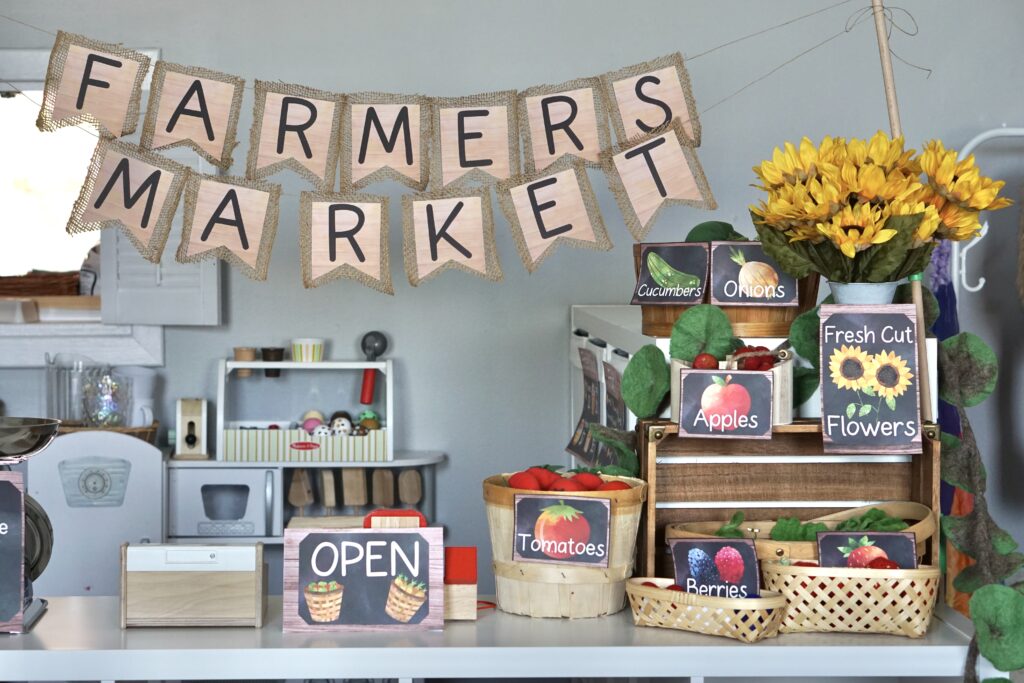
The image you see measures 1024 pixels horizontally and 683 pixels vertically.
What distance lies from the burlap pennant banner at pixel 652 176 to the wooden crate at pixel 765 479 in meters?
0.72

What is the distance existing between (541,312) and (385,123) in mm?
1676

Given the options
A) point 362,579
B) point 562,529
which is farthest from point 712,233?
point 362,579

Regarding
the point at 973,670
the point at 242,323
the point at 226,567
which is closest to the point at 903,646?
the point at 973,670

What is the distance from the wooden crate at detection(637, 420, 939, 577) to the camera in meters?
2.00

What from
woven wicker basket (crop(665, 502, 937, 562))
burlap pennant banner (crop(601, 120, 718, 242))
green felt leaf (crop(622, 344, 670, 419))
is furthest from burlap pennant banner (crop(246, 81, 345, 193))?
woven wicker basket (crop(665, 502, 937, 562))

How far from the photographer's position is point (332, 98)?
2605 millimetres

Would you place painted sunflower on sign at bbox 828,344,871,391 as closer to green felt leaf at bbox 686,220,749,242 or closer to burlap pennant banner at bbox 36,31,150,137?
green felt leaf at bbox 686,220,749,242

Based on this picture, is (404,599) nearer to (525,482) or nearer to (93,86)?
(525,482)

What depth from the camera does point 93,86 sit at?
8.32ft

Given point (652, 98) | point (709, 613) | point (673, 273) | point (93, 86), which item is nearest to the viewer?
point (709, 613)

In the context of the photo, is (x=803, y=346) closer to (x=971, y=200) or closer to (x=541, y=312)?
(x=971, y=200)

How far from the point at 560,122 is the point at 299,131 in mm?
576

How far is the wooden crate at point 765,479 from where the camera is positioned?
6.57 ft

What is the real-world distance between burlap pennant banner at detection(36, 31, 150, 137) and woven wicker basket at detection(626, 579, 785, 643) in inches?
59.5
